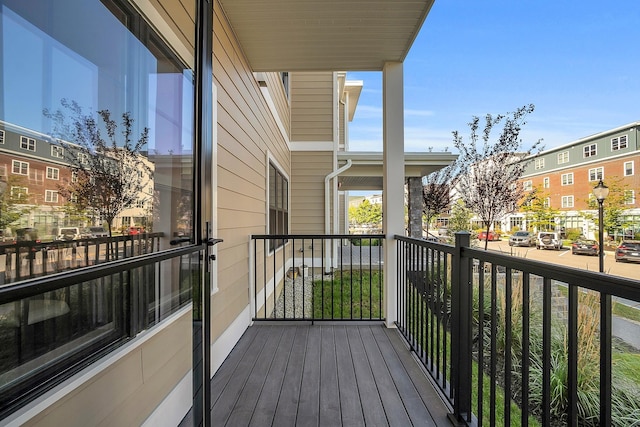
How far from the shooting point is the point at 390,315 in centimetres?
313

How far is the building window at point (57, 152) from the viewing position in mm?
874

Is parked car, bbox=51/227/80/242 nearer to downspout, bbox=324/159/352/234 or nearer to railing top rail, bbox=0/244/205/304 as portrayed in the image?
railing top rail, bbox=0/244/205/304

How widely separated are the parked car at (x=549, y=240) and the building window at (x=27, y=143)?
1245cm

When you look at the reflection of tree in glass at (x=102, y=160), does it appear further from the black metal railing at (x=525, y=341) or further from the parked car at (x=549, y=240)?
the parked car at (x=549, y=240)

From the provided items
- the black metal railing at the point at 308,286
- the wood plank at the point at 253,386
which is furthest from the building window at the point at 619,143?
the wood plank at the point at 253,386

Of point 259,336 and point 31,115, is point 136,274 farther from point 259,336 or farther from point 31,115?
point 259,336

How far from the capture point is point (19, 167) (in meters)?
0.78

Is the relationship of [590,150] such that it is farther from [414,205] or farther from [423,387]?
[423,387]

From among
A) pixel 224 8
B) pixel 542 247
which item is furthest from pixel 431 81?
pixel 224 8

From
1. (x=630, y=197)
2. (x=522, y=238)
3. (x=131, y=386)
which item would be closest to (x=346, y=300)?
(x=131, y=386)

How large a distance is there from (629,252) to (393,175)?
25.2 ft

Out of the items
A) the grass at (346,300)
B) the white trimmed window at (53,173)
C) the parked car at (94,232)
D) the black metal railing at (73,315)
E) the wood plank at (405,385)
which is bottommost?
the grass at (346,300)

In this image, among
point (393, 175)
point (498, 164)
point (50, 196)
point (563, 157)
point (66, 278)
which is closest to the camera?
point (66, 278)

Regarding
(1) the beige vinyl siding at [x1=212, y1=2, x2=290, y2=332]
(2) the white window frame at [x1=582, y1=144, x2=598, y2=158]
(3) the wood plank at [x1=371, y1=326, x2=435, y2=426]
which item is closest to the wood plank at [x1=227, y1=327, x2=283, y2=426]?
(1) the beige vinyl siding at [x1=212, y1=2, x2=290, y2=332]
